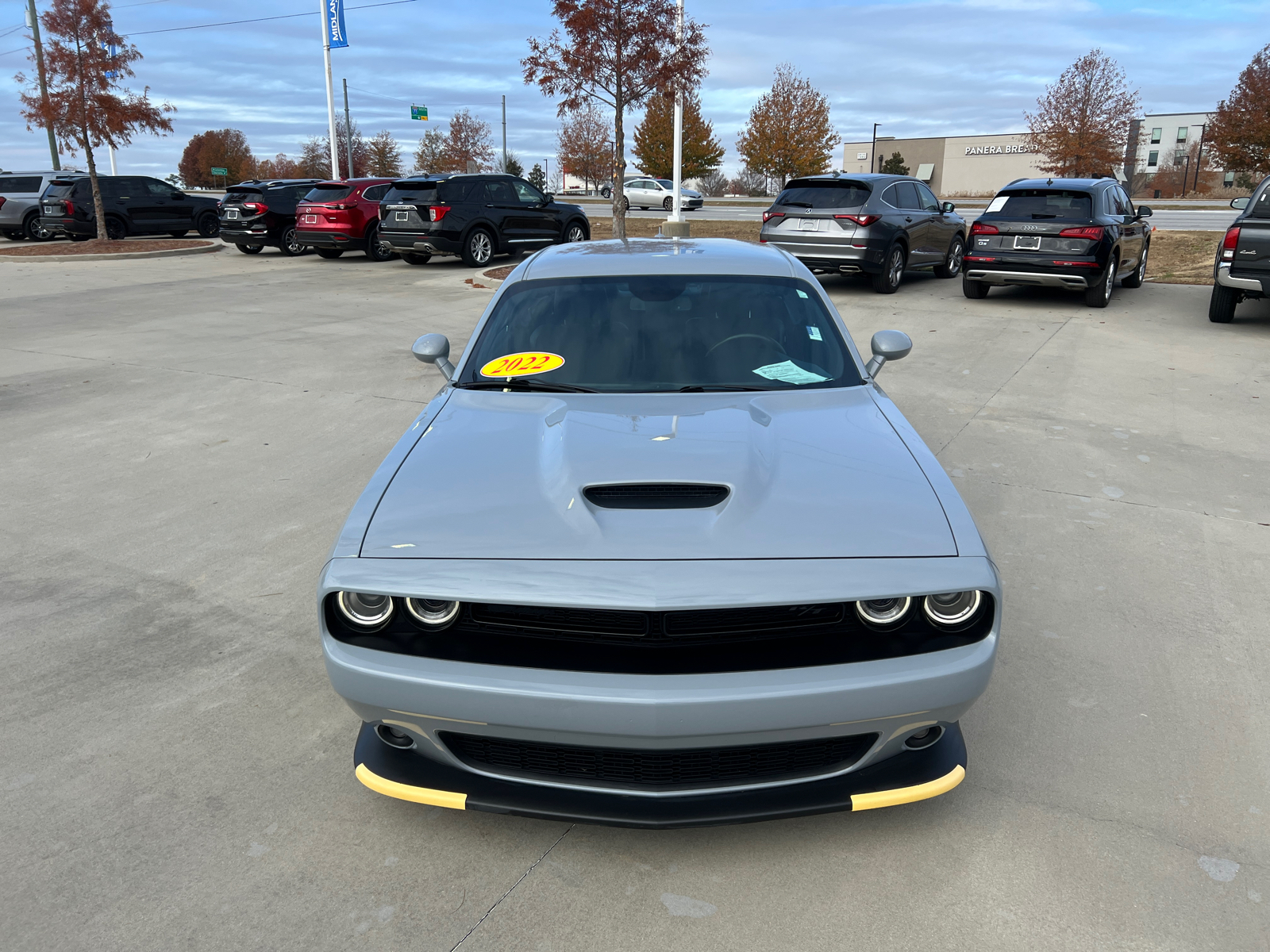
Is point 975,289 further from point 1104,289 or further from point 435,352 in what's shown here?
point 435,352

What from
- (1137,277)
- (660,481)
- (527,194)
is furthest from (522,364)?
(527,194)

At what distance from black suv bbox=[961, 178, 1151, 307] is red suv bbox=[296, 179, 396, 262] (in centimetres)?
1178

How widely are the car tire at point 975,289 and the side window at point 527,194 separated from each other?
8.76m

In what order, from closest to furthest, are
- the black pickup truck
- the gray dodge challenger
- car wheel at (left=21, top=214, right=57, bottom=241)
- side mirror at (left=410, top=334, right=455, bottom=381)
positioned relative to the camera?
the gray dodge challenger, side mirror at (left=410, top=334, right=455, bottom=381), the black pickup truck, car wheel at (left=21, top=214, right=57, bottom=241)

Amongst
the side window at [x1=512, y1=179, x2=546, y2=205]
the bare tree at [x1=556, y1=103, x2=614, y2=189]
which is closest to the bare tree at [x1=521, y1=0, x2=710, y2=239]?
the side window at [x1=512, y1=179, x2=546, y2=205]

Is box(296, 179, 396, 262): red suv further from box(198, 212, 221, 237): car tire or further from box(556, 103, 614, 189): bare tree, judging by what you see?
box(556, 103, 614, 189): bare tree

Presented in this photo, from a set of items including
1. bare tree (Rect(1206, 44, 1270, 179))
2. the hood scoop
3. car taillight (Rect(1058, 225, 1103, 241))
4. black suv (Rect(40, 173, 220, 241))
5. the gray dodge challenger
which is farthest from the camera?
bare tree (Rect(1206, 44, 1270, 179))

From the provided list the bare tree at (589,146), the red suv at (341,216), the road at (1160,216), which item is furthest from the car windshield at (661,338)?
the bare tree at (589,146)

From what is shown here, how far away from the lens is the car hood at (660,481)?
8.00 feet

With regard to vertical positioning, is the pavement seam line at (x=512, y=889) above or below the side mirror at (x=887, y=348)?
below

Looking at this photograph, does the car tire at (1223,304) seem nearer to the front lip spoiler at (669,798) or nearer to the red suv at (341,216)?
the front lip spoiler at (669,798)

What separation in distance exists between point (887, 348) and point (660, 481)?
1874mm

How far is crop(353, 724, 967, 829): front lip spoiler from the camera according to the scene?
2396 millimetres

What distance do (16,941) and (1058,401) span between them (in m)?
7.63
